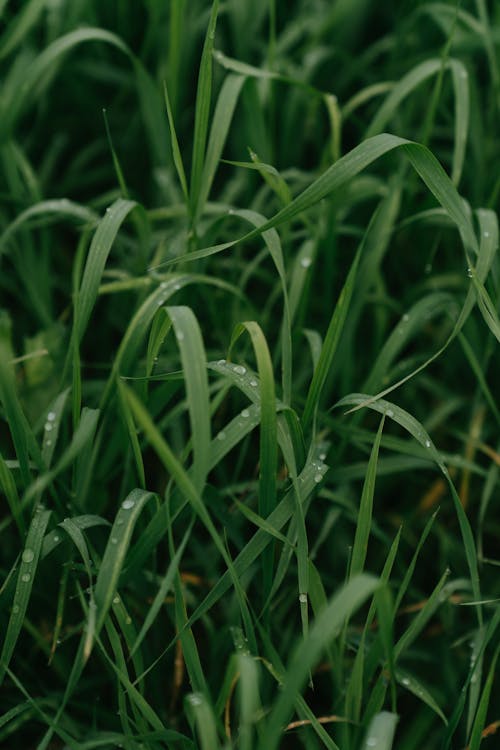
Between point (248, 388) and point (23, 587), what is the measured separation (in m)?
0.34

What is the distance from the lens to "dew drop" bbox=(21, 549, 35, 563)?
950 millimetres

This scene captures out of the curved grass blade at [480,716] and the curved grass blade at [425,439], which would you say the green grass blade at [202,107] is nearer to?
the curved grass blade at [425,439]

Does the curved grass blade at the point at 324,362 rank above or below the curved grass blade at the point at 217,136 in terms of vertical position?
below

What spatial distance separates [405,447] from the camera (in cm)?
119

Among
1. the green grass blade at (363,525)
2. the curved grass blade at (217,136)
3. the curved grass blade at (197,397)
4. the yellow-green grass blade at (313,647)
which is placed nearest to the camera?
the yellow-green grass blade at (313,647)

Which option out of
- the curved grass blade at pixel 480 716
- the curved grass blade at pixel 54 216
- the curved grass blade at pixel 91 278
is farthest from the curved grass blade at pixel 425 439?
the curved grass blade at pixel 54 216

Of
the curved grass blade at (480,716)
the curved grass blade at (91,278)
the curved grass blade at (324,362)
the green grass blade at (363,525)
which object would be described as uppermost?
the curved grass blade at (91,278)

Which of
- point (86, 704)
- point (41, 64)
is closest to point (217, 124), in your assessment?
point (41, 64)

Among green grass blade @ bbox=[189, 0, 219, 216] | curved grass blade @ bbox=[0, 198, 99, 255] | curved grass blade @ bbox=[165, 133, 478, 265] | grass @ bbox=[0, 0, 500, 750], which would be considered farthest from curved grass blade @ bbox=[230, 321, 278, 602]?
curved grass blade @ bbox=[0, 198, 99, 255]

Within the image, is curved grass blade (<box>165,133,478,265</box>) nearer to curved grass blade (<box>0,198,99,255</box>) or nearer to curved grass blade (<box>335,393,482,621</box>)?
curved grass blade (<box>335,393,482,621</box>)

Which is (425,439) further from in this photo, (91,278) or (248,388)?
(91,278)

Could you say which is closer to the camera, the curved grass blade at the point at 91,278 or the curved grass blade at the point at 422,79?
the curved grass blade at the point at 91,278

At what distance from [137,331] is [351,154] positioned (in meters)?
0.33

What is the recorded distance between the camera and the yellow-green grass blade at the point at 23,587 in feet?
3.06
